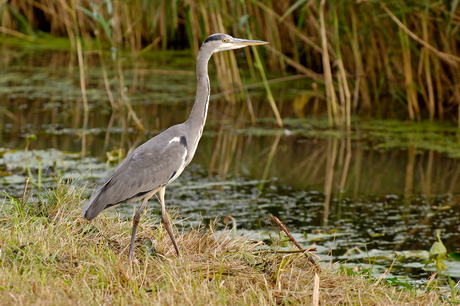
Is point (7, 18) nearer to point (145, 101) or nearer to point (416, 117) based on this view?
point (145, 101)

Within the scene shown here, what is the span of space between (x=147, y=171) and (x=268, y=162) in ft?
10.3

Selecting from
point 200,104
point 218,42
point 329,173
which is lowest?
point 329,173

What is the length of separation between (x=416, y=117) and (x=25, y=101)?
5258 millimetres

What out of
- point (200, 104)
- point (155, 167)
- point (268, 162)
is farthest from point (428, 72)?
point (155, 167)

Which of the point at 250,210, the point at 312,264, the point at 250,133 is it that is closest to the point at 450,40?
the point at 250,133

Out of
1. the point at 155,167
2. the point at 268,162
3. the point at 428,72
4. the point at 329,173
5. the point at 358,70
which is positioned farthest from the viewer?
the point at 358,70

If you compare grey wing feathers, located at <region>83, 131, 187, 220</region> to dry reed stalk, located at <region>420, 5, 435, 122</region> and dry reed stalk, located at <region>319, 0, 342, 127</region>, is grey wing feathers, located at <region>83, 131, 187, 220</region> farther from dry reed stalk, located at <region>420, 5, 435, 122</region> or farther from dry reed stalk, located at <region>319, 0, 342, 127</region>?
dry reed stalk, located at <region>420, 5, 435, 122</region>

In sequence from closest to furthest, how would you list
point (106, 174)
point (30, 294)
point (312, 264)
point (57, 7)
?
point (30, 294), point (312, 264), point (106, 174), point (57, 7)

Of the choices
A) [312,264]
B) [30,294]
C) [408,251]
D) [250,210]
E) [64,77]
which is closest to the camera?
[30,294]

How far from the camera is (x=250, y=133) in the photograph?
7.55 metres

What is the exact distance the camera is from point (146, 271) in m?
3.13

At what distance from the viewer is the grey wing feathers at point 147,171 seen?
3588 millimetres

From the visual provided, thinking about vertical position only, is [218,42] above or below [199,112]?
above

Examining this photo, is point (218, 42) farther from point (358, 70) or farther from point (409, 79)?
point (358, 70)
